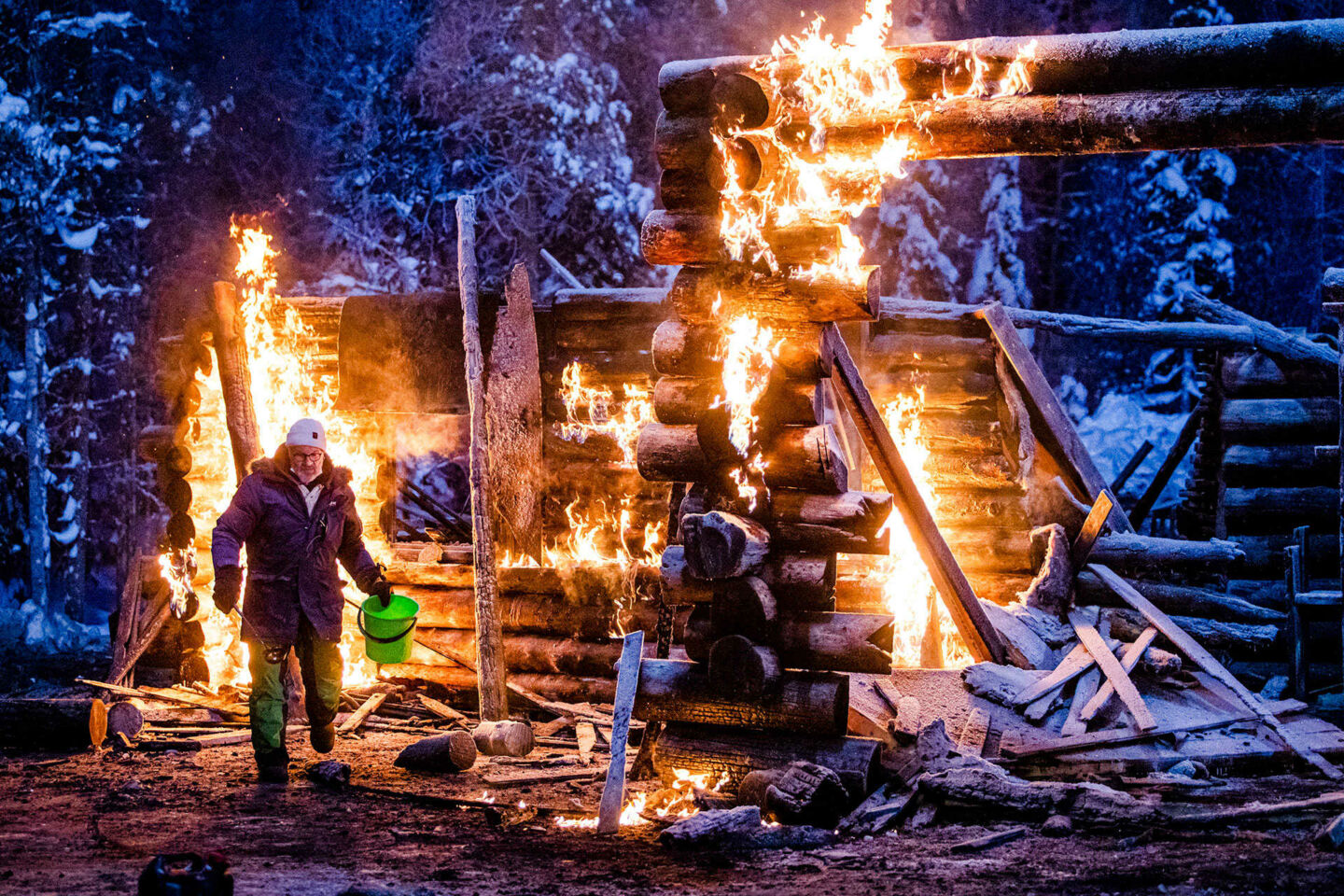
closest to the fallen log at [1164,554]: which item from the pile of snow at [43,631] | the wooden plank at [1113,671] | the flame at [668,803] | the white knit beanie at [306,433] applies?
the wooden plank at [1113,671]

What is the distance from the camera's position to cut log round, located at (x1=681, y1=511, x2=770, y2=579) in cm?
628

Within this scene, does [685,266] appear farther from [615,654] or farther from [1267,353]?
[1267,353]

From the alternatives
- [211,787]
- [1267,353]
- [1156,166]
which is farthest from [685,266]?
[1156,166]

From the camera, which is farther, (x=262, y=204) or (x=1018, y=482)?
(x=262, y=204)

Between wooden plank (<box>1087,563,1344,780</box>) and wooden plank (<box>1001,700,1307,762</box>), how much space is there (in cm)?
16

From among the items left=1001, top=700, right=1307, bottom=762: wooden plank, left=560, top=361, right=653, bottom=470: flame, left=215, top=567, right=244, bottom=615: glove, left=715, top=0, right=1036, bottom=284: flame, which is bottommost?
left=1001, top=700, right=1307, bottom=762: wooden plank

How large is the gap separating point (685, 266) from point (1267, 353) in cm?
702

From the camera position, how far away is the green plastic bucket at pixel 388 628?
7.18 metres

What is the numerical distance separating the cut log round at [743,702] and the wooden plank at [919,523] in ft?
5.42

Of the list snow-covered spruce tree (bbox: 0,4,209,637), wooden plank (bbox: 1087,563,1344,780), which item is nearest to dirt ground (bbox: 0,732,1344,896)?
wooden plank (bbox: 1087,563,1344,780)

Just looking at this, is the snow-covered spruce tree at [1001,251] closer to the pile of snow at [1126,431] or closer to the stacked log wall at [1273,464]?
the pile of snow at [1126,431]

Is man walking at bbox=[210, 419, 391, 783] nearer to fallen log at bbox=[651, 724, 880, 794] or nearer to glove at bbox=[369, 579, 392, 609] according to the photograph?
glove at bbox=[369, 579, 392, 609]

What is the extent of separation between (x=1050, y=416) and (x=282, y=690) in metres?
6.64

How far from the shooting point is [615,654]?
29.7 feet
